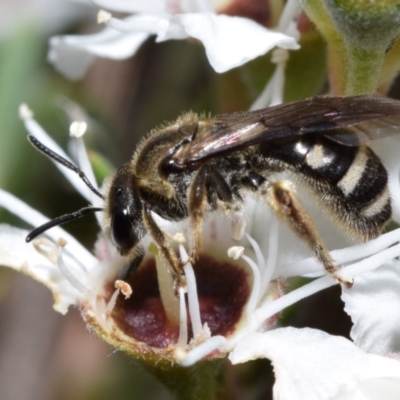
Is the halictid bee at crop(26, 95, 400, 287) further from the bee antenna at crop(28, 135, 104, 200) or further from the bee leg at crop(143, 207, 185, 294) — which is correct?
the bee antenna at crop(28, 135, 104, 200)

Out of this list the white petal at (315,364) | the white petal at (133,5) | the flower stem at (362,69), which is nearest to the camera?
the white petal at (315,364)

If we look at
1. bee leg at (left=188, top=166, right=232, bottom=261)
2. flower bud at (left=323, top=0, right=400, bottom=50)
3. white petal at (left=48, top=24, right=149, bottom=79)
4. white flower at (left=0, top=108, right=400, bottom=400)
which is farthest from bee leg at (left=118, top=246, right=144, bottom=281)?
white petal at (left=48, top=24, right=149, bottom=79)

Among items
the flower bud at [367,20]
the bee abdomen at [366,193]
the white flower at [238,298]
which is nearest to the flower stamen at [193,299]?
the white flower at [238,298]

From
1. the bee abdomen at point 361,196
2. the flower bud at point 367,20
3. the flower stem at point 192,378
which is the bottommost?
the flower stem at point 192,378

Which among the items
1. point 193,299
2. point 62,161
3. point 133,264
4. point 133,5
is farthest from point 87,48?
point 193,299

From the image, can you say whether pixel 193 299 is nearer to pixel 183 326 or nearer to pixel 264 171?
pixel 183 326

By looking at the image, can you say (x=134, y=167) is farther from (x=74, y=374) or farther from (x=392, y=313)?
(x=74, y=374)

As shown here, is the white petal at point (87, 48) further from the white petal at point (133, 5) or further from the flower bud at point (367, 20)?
the flower bud at point (367, 20)
